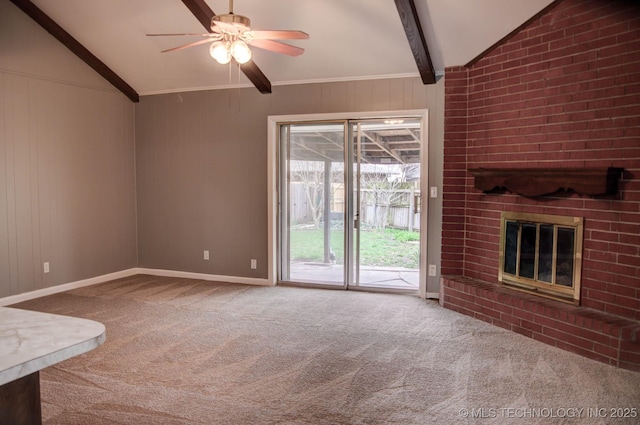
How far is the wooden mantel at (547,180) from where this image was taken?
343 cm

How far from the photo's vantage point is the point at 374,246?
544 centimetres

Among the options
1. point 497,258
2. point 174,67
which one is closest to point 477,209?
point 497,258

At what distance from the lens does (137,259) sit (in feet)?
21.1

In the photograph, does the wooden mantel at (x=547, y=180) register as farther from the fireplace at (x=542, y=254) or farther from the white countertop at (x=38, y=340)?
the white countertop at (x=38, y=340)

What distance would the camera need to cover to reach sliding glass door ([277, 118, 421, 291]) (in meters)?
5.27

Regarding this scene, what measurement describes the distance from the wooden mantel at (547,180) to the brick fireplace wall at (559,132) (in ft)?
0.39

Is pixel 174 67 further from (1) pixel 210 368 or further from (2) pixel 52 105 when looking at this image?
(1) pixel 210 368

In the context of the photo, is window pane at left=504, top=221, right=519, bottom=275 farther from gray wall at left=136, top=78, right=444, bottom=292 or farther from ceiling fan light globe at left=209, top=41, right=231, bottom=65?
ceiling fan light globe at left=209, top=41, right=231, bottom=65

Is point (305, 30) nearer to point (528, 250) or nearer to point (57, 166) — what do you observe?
point (528, 250)

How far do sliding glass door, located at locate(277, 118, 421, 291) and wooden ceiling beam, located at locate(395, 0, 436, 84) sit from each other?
0.57m

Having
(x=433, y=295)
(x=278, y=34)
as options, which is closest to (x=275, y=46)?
(x=278, y=34)

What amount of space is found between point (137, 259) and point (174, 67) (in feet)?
8.82

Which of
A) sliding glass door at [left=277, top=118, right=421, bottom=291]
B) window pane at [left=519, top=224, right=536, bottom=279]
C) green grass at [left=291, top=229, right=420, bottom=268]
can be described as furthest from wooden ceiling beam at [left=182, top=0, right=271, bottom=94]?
window pane at [left=519, top=224, right=536, bottom=279]

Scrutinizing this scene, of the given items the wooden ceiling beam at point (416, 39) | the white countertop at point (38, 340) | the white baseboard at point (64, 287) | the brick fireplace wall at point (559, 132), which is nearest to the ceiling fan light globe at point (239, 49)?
the wooden ceiling beam at point (416, 39)
